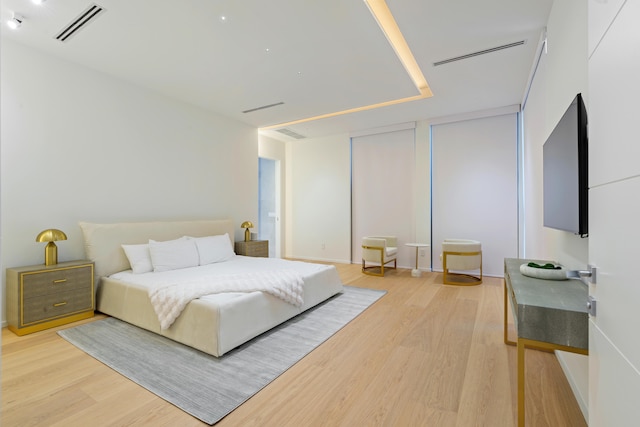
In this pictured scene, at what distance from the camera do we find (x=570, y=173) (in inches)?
64.3

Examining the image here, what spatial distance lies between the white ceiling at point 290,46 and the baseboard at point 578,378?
266 cm

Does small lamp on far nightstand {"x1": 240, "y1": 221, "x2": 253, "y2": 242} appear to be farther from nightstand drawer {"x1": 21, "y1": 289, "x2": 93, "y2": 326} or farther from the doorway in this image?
nightstand drawer {"x1": 21, "y1": 289, "x2": 93, "y2": 326}

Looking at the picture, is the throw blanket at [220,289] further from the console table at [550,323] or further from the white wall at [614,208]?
the white wall at [614,208]

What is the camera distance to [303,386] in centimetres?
189

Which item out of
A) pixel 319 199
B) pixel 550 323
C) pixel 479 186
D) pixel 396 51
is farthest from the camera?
pixel 319 199

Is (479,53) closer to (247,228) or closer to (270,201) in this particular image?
(247,228)

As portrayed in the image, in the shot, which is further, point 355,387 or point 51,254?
point 51,254

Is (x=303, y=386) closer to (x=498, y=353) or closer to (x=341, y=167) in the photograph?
(x=498, y=353)

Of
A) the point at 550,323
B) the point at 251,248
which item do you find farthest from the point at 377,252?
the point at 550,323

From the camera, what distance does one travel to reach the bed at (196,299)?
231cm

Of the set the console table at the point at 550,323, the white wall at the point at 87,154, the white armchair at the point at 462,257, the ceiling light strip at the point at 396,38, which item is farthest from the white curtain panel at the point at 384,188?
the console table at the point at 550,323

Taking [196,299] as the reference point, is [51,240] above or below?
above

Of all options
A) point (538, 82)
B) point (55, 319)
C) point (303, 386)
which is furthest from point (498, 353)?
point (55, 319)

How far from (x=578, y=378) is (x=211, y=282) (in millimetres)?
2784
